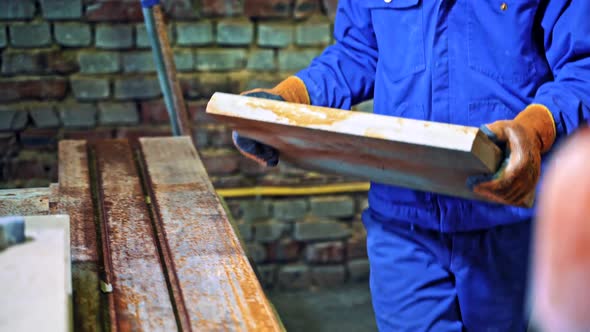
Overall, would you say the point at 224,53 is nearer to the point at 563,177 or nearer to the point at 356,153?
the point at 356,153

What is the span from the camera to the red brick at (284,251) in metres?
3.02

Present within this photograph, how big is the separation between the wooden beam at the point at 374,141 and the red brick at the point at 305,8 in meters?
1.60

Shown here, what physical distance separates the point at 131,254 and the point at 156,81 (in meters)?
1.77

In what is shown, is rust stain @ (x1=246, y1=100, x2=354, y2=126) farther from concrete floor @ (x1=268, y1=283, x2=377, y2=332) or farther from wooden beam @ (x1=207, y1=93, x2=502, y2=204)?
concrete floor @ (x1=268, y1=283, x2=377, y2=332)

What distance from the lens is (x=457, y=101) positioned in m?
1.36

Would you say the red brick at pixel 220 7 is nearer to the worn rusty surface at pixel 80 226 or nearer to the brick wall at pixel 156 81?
the brick wall at pixel 156 81

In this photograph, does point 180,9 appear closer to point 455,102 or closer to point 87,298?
point 455,102

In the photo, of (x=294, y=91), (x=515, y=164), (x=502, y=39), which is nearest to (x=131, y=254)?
(x=294, y=91)

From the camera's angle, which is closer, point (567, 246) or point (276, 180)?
point (567, 246)

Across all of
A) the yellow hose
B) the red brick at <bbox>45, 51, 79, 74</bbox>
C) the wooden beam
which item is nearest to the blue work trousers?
the wooden beam

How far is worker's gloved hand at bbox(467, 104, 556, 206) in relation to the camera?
3.56 feet

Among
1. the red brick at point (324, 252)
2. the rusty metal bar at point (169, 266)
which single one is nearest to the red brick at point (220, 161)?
the red brick at point (324, 252)

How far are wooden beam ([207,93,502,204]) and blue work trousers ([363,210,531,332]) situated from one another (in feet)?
0.59

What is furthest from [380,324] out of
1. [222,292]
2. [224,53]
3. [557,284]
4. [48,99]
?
[48,99]
